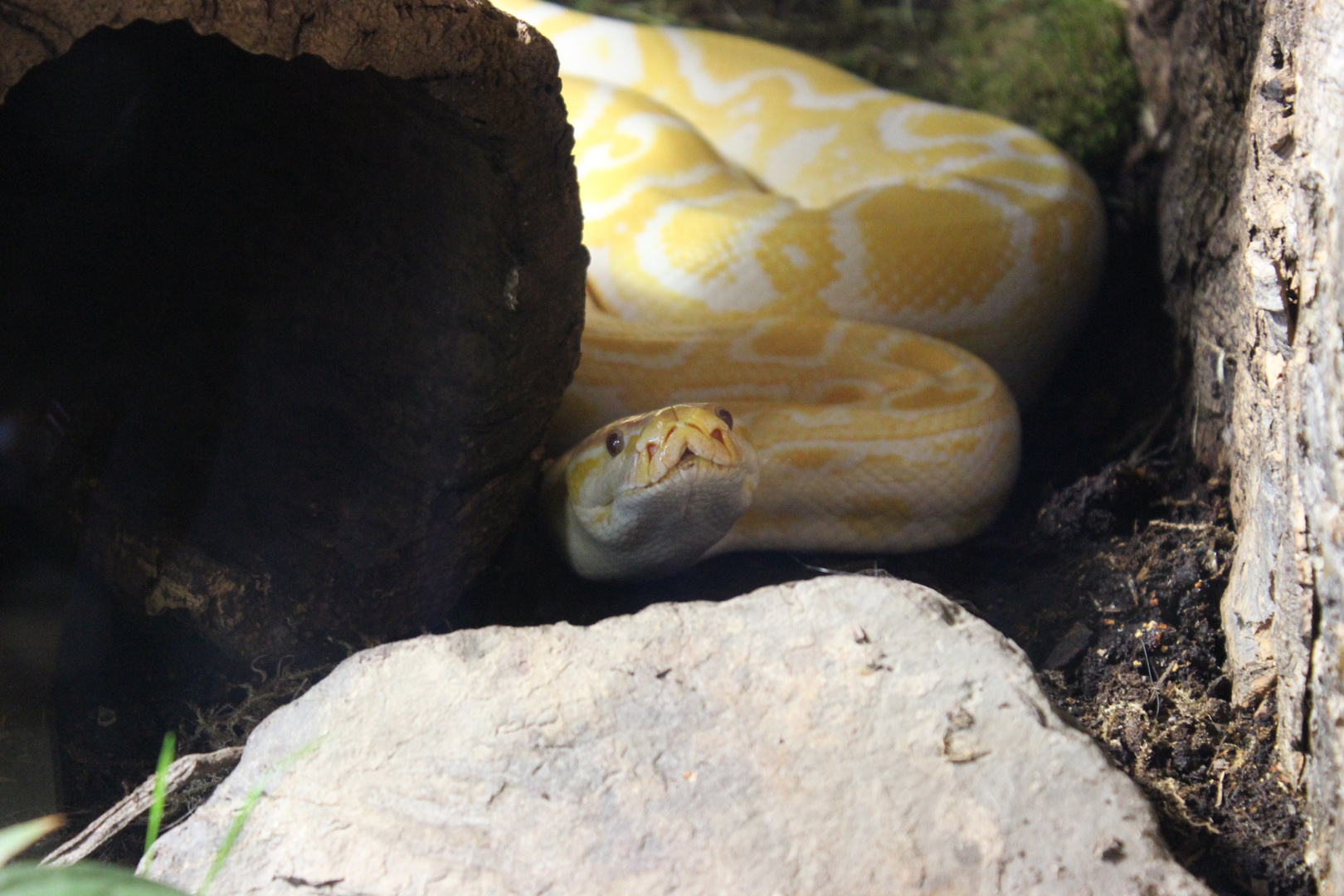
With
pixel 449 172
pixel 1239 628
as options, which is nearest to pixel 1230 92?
pixel 1239 628

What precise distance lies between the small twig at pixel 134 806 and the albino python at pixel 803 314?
1030 mm

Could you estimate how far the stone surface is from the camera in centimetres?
142

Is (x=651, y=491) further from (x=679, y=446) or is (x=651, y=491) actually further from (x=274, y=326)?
(x=274, y=326)

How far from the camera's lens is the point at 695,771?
5.10 ft

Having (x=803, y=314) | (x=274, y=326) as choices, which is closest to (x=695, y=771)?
(x=274, y=326)

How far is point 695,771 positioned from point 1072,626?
1199 millimetres

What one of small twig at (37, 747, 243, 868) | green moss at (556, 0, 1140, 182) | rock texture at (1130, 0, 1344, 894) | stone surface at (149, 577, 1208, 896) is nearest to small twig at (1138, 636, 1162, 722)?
rock texture at (1130, 0, 1344, 894)

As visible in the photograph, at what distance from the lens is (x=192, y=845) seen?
60.9 inches

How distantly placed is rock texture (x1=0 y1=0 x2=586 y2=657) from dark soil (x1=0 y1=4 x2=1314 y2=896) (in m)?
→ 0.13

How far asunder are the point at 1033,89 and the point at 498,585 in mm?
3577

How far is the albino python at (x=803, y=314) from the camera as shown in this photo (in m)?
2.65

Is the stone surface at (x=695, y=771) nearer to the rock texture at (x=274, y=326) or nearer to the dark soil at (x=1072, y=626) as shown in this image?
the dark soil at (x=1072, y=626)

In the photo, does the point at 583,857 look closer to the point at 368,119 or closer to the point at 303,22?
the point at 303,22

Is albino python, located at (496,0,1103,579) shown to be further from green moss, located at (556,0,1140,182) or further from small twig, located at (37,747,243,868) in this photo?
small twig, located at (37,747,243,868)
